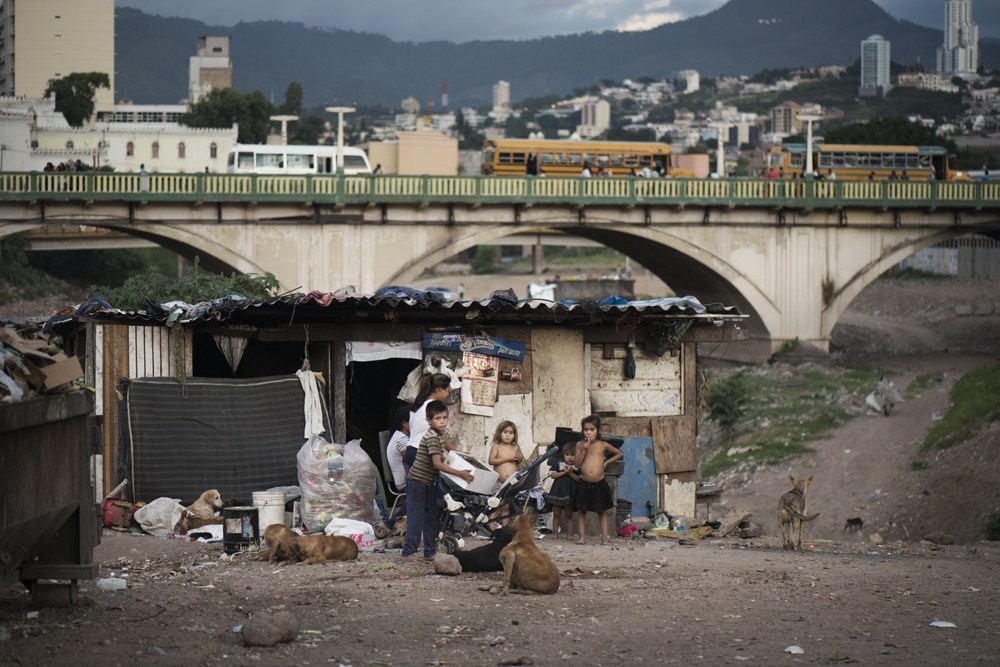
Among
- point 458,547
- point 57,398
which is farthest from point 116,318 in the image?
point 57,398

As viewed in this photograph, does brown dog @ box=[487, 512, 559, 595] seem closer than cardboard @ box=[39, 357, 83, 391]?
No

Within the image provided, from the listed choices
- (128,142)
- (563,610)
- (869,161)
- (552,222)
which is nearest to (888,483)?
(563,610)

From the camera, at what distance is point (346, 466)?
14.5 metres

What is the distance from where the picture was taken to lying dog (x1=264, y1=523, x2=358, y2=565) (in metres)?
12.7

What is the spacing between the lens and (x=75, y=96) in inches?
3573

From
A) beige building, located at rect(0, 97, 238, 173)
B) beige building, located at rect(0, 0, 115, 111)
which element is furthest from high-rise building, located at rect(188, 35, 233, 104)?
beige building, located at rect(0, 97, 238, 173)

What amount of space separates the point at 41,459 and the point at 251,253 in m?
28.6

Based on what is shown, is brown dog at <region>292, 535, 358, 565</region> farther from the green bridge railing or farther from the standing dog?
the green bridge railing

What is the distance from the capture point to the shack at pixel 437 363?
15664mm

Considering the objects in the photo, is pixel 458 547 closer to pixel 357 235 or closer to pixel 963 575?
pixel 963 575

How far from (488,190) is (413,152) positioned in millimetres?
29018

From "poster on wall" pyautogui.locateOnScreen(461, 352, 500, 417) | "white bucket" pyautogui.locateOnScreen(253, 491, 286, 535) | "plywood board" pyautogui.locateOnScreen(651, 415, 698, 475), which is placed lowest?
"white bucket" pyautogui.locateOnScreen(253, 491, 286, 535)

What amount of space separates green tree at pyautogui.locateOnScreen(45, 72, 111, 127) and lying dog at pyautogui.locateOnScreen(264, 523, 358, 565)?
79.5 m

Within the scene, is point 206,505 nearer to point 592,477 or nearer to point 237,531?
point 237,531
